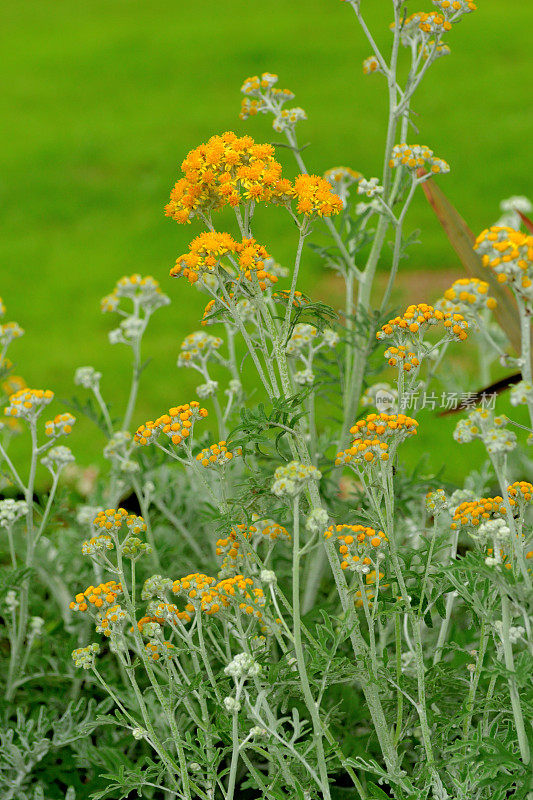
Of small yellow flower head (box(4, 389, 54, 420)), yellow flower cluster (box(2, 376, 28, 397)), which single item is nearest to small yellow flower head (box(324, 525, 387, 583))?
small yellow flower head (box(4, 389, 54, 420))

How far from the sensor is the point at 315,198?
6.33 feet

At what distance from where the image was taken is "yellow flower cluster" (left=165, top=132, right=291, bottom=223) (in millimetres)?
1886

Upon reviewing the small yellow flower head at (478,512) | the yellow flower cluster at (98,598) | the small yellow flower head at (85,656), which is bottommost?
the small yellow flower head at (85,656)

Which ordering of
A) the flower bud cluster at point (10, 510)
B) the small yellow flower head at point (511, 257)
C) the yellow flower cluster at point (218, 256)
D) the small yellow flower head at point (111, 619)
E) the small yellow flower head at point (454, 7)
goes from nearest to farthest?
the small yellow flower head at point (511, 257), the yellow flower cluster at point (218, 256), the small yellow flower head at point (111, 619), the small yellow flower head at point (454, 7), the flower bud cluster at point (10, 510)

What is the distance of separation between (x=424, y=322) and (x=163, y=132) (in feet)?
27.2

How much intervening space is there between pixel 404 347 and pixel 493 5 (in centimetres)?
1138

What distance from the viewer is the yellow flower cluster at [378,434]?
6.02 ft

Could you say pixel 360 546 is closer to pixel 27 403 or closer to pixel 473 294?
pixel 473 294

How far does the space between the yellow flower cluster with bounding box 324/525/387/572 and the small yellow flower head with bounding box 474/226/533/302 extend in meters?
0.58

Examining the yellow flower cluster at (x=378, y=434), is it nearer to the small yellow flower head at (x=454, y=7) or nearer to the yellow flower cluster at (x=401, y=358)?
the yellow flower cluster at (x=401, y=358)

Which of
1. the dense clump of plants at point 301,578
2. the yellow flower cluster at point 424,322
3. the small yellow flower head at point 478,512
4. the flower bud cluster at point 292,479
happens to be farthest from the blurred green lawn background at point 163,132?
the flower bud cluster at point 292,479

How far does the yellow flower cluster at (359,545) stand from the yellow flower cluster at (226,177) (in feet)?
2.29

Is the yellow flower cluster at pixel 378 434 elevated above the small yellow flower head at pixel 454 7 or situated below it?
below

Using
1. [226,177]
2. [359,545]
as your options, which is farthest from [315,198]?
[359,545]
